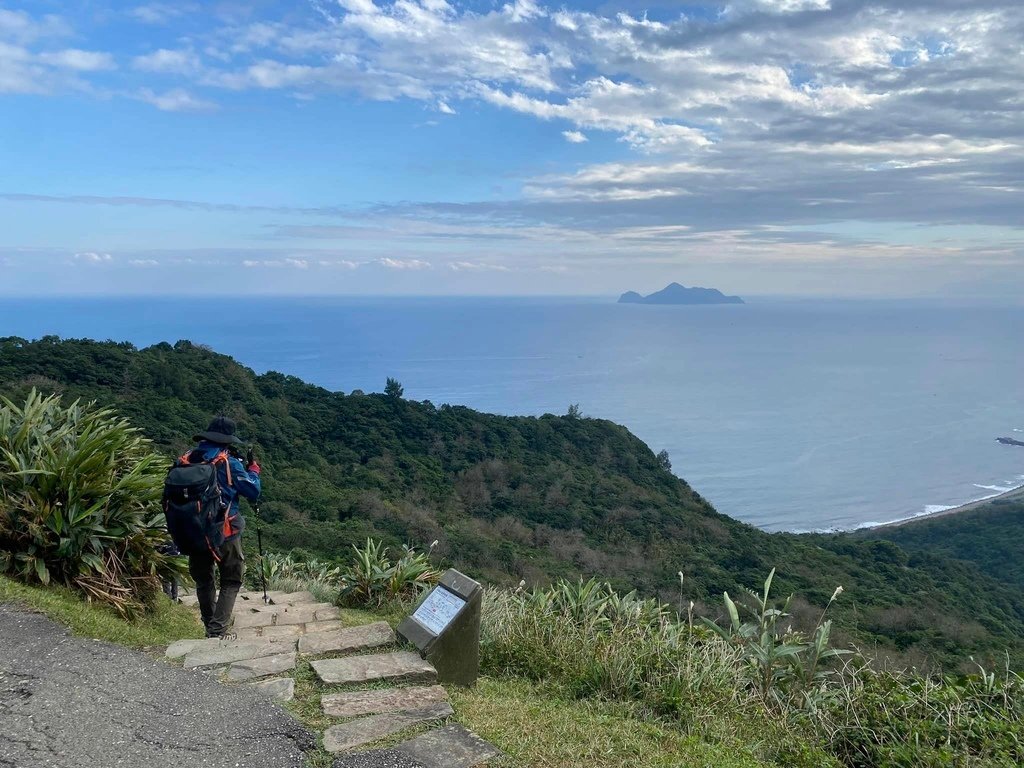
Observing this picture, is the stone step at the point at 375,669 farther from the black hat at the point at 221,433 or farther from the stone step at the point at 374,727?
the black hat at the point at 221,433

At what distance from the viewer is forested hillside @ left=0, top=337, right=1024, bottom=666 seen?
17781 mm

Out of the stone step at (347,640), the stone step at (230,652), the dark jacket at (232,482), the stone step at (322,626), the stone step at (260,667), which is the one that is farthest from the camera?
Result: the stone step at (322,626)

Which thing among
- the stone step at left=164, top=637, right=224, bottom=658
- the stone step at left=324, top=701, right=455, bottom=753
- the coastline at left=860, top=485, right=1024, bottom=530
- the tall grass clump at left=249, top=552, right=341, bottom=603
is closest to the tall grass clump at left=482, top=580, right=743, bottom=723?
the stone step at left=324, top=701, right=455, bottom=753

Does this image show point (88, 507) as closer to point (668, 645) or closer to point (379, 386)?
point (668, 645)

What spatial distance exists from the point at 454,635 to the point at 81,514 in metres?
2.48

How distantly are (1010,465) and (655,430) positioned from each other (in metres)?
26.0

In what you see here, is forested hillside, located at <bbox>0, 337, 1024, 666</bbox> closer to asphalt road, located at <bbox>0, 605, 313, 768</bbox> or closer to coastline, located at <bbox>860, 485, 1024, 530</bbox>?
asphalt road, located at <bbox>0, 605, 313, 768</bbox>

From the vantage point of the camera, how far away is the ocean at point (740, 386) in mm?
50469

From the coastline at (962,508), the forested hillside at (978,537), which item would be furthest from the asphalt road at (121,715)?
the coastline at (962,508)

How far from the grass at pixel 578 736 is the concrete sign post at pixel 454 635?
0.12 meters

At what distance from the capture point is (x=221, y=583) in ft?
15.9

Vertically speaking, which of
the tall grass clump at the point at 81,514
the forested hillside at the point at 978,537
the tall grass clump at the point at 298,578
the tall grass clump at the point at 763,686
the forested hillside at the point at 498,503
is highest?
the tall grass clump at the point at 81,514

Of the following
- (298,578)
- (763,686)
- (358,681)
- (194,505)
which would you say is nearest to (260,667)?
(358,681)

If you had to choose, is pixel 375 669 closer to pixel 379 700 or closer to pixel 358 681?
pixel 358 681
